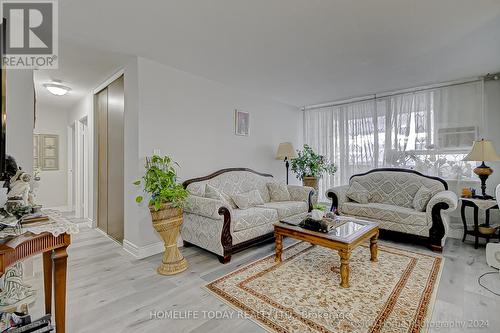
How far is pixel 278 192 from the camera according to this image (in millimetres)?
4105

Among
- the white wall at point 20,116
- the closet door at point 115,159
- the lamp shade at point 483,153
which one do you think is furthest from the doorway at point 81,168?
the lamp shade at point 483,153

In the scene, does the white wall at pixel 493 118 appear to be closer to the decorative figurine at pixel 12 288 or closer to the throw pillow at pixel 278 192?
the throw pillow at pixel 278 192

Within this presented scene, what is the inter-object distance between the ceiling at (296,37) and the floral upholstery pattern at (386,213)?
6.63 feet

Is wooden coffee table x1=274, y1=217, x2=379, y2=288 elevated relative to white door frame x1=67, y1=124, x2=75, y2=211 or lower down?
lower down

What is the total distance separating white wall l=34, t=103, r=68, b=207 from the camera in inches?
211

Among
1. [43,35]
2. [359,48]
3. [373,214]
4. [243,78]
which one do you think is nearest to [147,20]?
[43,35]

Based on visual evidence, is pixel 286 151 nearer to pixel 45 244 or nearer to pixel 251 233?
pixel 251 233

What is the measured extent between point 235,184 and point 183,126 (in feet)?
3.99

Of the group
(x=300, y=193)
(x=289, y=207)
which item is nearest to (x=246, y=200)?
(x=289, y=207)

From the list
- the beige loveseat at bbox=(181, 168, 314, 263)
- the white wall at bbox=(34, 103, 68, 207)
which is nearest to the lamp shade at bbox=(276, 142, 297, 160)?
the beige loveseat at bbox=(181, 168, 314, 263)

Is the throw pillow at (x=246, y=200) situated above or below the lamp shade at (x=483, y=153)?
below

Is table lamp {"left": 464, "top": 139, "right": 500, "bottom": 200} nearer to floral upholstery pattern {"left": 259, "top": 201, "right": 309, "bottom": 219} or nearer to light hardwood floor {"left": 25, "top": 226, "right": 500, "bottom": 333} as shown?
light hardwood floor {"left": 25, "top": 226, "right": 500, "bottom": 333}

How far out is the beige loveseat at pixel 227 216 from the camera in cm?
266

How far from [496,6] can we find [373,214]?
102 inches
